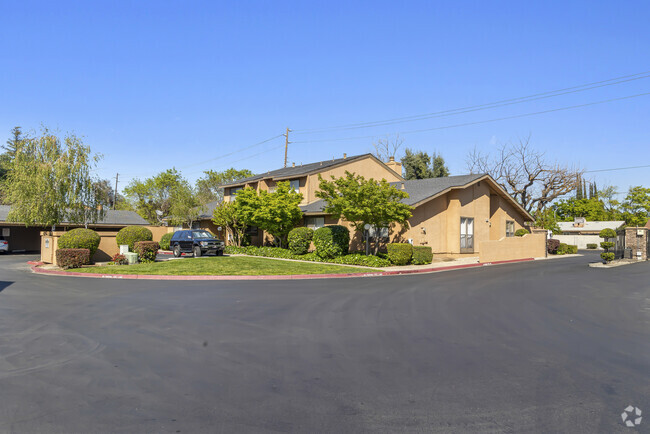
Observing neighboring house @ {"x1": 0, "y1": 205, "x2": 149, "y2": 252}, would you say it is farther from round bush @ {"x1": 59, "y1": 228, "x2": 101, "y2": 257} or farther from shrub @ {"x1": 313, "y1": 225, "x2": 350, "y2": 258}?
shrub @ {"x1": 313, "y1": 225, "x2": 350, "y2": 258}

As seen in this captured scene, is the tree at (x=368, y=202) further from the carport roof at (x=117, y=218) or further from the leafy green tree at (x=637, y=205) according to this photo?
the leafy green tree at (x=637, y=205)

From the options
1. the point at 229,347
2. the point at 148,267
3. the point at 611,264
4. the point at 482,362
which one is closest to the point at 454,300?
the point at 482,362

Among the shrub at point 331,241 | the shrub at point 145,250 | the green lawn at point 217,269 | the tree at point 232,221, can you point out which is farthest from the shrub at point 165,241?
the shrub at point 331,241

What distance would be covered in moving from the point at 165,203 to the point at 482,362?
199ft

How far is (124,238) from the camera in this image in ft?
83.1

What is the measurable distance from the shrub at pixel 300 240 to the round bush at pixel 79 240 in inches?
435

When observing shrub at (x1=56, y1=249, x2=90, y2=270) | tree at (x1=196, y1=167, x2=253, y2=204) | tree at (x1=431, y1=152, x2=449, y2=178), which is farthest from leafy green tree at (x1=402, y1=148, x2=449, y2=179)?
shrub at (x1=56, y1=249, x2=90, y2=270)

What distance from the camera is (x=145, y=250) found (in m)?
24.0

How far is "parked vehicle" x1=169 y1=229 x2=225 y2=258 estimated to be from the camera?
28.4 metres

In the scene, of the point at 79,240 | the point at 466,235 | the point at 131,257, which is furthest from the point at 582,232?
the point at 79,240

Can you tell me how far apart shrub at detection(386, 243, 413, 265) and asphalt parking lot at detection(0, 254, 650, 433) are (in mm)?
11645

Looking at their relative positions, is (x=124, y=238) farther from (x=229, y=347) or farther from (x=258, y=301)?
(x=229, y=347)

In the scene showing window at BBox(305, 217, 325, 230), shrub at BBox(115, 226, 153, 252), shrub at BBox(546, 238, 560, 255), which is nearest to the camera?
shrub at BBox(115, 226, 153, 252)

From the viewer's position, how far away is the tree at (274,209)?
28.4 m
